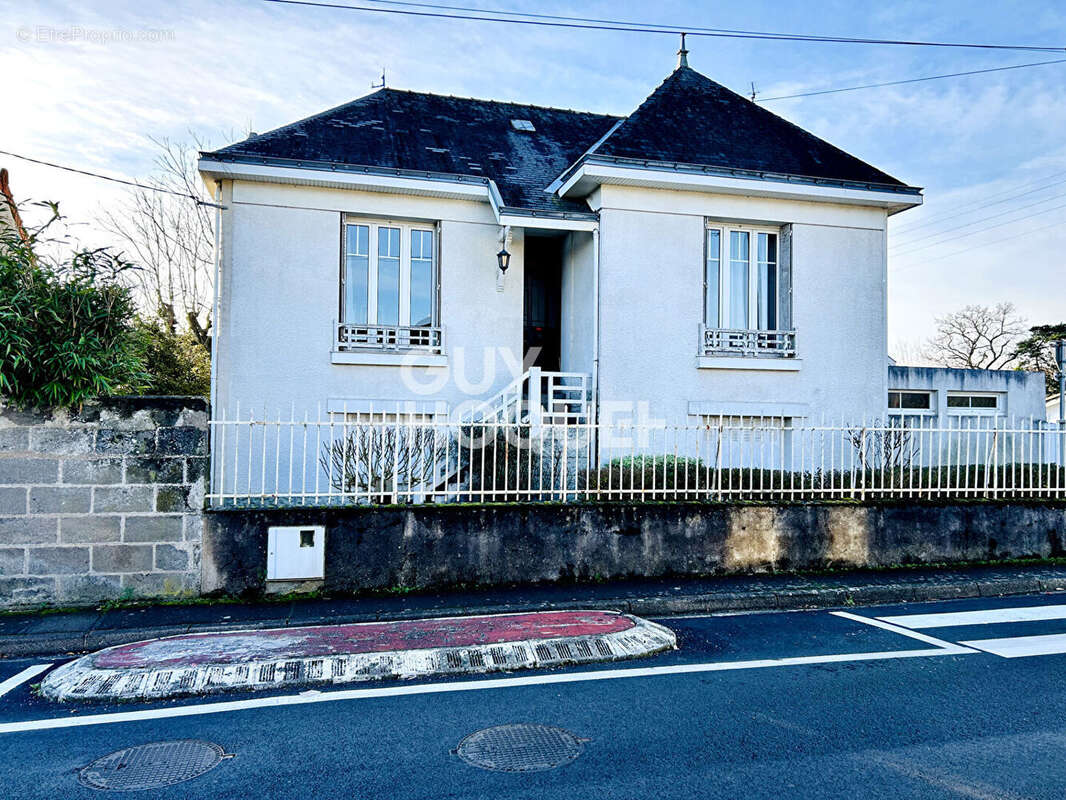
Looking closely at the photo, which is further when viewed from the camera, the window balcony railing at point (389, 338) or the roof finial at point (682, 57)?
the roof finial at point (682, 57)

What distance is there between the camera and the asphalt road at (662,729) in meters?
3.77

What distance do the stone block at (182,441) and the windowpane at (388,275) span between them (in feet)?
18.2

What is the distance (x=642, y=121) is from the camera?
13.4 meters

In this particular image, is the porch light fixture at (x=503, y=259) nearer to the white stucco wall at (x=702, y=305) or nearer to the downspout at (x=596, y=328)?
the downspout at (x=596, y=328)

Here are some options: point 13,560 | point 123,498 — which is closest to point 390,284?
point 123,498

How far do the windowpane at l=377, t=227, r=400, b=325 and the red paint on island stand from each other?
22.6 feet

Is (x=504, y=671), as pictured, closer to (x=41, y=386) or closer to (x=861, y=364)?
(x=41, y=386)

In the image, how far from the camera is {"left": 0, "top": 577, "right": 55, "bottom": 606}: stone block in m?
7.16

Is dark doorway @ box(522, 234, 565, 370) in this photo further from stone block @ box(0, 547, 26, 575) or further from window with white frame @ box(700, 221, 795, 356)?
stone block @ box(0, 547, 26, 575)

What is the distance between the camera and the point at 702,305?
1289 centimetres

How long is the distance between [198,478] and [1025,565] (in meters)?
9.39

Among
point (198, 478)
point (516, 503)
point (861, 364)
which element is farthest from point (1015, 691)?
point (861, 364)

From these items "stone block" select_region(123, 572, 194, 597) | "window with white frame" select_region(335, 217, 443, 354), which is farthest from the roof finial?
"stone block" select_region(123, 572, 194, 597)

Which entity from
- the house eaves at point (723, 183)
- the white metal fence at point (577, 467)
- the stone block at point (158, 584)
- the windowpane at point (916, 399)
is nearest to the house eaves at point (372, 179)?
the house eaves at point (723, 183)
